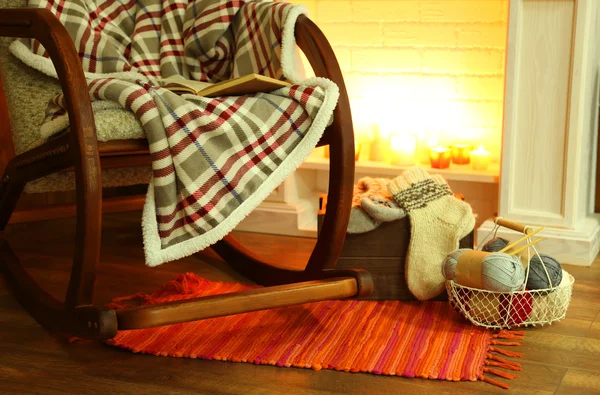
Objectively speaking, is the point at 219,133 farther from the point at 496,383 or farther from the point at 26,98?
the point at 496,383

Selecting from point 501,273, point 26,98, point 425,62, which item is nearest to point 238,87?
point 26,98

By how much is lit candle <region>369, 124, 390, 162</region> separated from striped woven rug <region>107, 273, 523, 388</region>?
0.66 meters

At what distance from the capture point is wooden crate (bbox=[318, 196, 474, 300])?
1.56m

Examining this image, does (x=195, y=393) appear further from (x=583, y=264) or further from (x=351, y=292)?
(x=583, y=264)

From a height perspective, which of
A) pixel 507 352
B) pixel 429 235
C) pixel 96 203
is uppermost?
pixel 96 203

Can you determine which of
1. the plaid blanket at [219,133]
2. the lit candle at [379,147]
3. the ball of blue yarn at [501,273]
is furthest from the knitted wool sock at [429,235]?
the lit candle at [379,147]

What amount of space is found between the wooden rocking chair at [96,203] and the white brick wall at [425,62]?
2.49 feet

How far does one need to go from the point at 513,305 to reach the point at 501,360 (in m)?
0.15

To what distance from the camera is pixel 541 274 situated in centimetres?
138

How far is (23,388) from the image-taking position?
120 cm

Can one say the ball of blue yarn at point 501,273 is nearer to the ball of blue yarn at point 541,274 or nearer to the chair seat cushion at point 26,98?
the ball of blue yarn at point 541,274

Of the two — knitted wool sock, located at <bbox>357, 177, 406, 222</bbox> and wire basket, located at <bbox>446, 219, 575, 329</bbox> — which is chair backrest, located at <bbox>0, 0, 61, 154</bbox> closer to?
knitted wool sock, located at <bbox>357, 177, 406, 222</bbox>

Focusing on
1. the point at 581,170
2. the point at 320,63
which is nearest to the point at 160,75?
the point at 320,63

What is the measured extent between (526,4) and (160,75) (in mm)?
826
